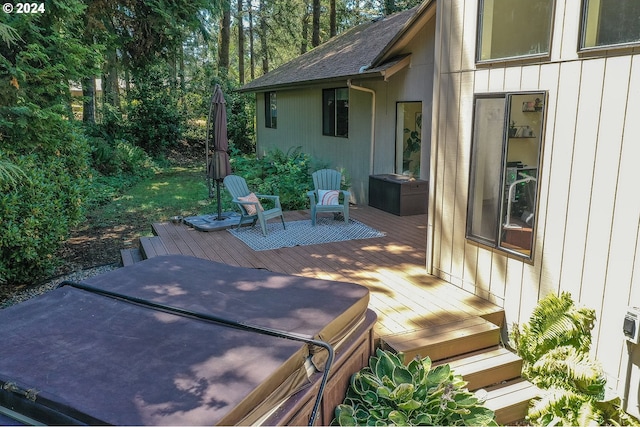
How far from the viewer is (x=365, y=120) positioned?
357 inches

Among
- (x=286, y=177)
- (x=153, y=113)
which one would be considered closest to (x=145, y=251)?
(x=286, y=177)

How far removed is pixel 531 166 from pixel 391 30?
295 inches

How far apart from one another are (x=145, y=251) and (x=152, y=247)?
123 millimetres

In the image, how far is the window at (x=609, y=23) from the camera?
2.89 m

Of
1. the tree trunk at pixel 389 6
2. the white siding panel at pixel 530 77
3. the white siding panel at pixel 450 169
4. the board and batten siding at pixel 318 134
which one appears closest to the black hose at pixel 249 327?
the white siding panel at pixel 450 169

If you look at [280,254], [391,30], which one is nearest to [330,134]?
[391,30]

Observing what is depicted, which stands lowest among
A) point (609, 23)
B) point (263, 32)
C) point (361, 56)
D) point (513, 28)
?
point (609, 23)

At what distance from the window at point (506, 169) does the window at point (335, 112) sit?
5.90 meters

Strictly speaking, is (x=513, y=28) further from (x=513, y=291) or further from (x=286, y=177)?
(x=286, y=177)

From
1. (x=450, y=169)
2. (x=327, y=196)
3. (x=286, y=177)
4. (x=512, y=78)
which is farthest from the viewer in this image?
(x=286, y=177)

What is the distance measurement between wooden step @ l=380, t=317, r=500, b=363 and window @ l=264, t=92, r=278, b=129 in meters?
11.3

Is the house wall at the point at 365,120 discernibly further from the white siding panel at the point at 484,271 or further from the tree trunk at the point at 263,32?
the tree trunk at the point at 263,32

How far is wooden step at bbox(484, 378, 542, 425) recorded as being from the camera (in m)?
3.25

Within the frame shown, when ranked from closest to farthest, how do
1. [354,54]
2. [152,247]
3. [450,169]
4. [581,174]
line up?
[581,174] < [450,169] < [152,247] < [354,54]
